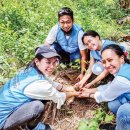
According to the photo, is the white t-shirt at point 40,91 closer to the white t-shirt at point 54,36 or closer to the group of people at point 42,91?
the group of people at point 42,91

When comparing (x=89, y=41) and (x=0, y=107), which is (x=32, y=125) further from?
(x=89, y=41)

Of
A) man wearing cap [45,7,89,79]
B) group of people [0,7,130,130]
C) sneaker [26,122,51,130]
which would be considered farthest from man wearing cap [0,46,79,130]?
man wearing cap [45,7,89,79]

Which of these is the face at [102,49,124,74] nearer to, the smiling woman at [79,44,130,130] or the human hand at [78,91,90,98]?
the smiling woman at [79,44,130,130]

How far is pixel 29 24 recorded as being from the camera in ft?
22.5

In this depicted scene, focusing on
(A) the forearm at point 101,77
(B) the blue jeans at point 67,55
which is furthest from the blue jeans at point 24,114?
(B) the blue jeans at point 67,55

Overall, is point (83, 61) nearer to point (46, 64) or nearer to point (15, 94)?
point (46, 64)

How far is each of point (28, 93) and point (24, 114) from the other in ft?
0.82

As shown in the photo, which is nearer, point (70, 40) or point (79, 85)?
point (79, 85)

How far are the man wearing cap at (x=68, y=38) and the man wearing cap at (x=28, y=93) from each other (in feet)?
4.60

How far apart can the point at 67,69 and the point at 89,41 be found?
900 millimetres

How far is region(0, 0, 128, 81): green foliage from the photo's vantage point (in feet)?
18.5

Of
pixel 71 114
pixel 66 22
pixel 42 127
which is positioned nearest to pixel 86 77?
pixel 71 114

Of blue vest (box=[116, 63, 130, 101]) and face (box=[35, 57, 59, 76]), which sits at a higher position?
face (box=[35, 57, 59, 76])

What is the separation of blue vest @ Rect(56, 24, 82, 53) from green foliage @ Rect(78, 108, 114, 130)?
1392mm
